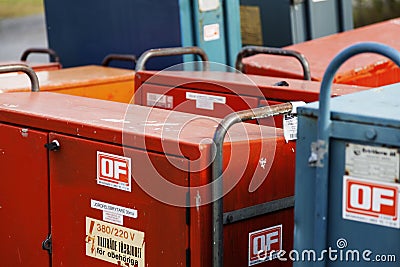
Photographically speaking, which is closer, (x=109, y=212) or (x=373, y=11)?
(x=109, y=212)

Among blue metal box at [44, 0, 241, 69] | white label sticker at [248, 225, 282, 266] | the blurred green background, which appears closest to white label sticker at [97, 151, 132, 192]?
white label sticker at [248, 225, 282, 266]

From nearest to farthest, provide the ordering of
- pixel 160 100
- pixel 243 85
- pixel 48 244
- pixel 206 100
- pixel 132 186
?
pixel 132 186 < pixel 48 244 < pixel 243 85 < pixel 206 100 < pixel 160 100

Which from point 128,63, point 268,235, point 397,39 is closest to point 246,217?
point 268,235

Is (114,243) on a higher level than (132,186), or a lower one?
lower

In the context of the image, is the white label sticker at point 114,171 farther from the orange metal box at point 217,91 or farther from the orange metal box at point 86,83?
the orange metal box at point 86,83

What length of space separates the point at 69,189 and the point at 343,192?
47.3 inches

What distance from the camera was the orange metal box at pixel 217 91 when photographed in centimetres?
361

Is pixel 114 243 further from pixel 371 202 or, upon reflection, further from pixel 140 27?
pixel 140 27

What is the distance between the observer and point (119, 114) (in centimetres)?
318

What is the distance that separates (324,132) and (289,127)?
746mm

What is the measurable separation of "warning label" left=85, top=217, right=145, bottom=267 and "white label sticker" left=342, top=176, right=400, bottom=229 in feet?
2.87

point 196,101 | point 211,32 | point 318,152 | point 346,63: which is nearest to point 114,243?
point 318,152

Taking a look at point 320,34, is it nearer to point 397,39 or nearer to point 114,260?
point 397,39

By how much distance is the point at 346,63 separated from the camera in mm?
4555
